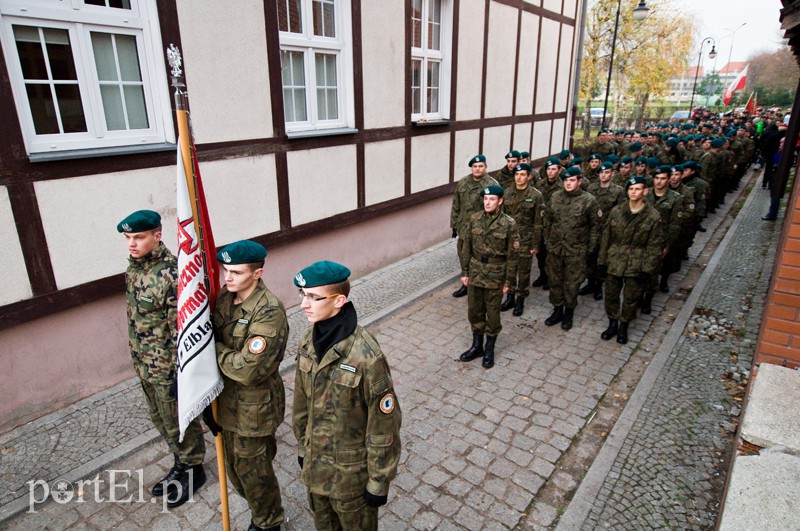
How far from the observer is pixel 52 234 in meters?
4.48

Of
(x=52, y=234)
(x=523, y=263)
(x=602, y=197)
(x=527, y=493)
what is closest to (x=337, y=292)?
(x=527, y=493)

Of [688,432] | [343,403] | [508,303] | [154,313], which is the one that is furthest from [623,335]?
[154,313]

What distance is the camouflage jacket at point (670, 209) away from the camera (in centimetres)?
686

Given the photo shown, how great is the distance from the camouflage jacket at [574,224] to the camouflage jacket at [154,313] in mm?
5013

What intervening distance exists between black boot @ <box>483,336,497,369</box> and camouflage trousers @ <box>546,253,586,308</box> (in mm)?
1597

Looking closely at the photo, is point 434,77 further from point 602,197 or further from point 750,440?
point 750,440

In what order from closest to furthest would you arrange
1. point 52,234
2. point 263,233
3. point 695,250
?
point 52,234 < point 263,233 < point 695,250

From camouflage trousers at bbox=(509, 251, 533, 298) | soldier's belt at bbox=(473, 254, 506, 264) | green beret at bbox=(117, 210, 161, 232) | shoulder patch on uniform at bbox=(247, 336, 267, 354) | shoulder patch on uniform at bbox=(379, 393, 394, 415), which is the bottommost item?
camouflage trousers at bbox=(509, 251, 533, 298)

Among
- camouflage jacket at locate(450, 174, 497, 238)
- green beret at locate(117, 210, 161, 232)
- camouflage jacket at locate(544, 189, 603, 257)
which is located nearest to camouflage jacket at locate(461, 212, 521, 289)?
camouflage jacket at locate(544, 189, 603, 257)

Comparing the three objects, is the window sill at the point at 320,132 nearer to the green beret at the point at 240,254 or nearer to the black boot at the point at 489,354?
the black boot at the point at 489,354

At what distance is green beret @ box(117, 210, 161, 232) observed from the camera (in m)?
3.24

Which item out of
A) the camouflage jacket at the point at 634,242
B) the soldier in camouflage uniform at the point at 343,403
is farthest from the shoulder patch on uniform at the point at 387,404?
the camouflage jacket at the point at 634,242

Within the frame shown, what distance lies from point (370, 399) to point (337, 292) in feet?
1.93

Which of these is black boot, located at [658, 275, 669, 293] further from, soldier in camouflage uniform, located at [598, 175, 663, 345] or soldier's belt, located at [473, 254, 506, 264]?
soldier's belt, located at [473, 254, 506, 264]
